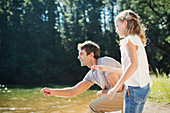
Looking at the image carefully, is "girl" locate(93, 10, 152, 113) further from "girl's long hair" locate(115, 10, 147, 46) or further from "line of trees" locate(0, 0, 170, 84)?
"line of trees" locate(0, 0, 170, 84)

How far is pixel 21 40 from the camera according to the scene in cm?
3198

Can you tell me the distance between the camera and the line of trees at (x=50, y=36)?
31.2 m

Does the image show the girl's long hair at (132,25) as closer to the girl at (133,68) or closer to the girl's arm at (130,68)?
the girl at (133,68)

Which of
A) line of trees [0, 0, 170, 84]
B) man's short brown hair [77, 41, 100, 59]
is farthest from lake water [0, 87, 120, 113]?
line of trees [0, 0, 170, 84]

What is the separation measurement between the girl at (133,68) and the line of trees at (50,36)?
27555mm

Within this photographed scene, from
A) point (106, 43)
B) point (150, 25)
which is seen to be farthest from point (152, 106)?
point (106, 43)

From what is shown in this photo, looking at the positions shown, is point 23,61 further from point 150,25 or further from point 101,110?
point 101,110

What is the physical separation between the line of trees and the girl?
90.4ft

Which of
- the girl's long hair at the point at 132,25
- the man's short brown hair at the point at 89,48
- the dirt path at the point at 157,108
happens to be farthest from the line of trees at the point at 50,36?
the girl's long hair at the point at 132,25

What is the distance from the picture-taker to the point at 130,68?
235 centimetres

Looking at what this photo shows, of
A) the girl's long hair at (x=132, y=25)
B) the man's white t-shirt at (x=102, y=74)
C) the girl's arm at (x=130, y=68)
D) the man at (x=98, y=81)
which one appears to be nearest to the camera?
the girl's arm at (x=130, y=68)

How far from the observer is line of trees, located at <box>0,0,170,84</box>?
31234 mm

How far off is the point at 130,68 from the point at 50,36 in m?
32.1

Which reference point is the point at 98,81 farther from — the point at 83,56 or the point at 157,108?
the point at 157,108
